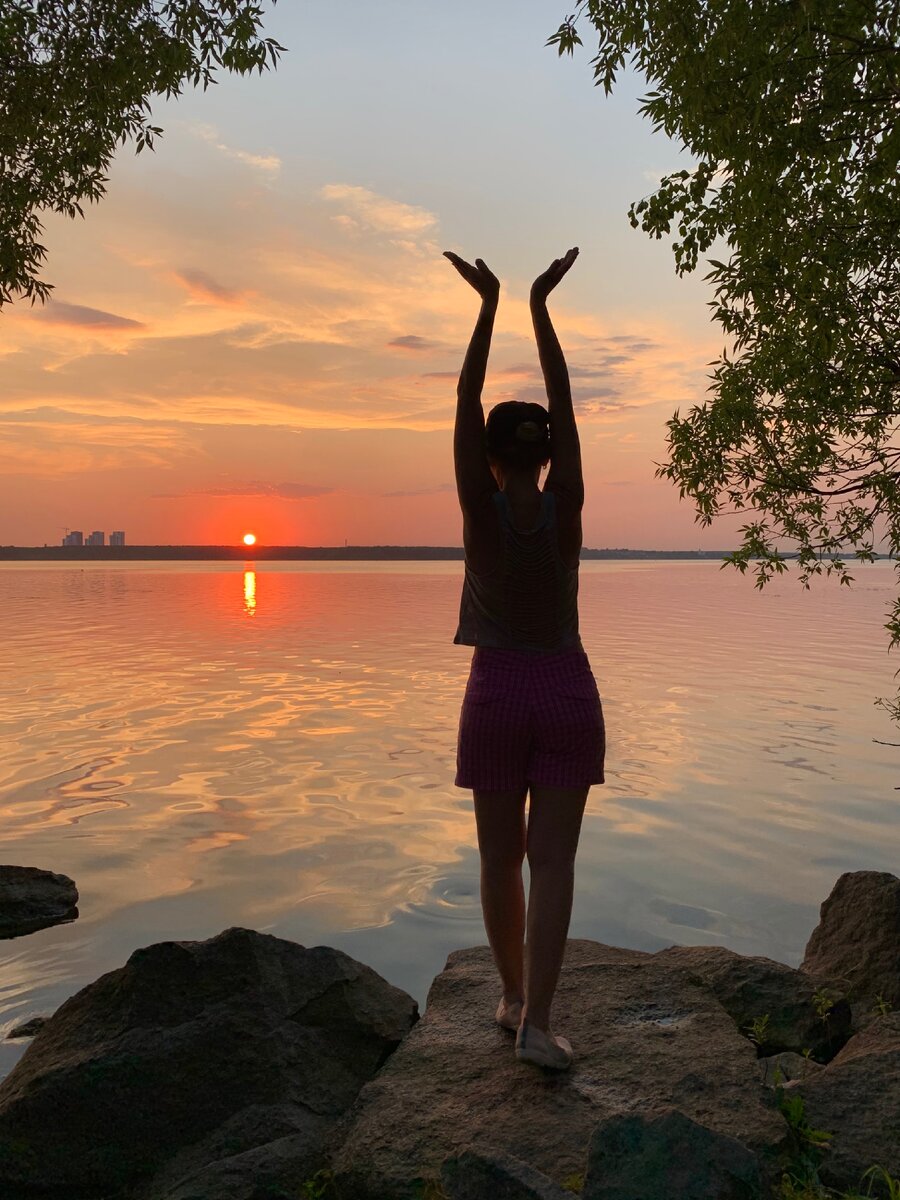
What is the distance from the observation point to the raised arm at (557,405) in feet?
13.5

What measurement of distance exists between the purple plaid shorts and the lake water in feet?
10.1

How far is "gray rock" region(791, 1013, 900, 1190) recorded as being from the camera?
371 cm

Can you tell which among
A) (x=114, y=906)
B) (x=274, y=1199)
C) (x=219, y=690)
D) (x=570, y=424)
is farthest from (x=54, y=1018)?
(x=219, y=690)

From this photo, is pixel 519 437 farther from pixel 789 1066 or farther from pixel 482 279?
pixel 789 1066

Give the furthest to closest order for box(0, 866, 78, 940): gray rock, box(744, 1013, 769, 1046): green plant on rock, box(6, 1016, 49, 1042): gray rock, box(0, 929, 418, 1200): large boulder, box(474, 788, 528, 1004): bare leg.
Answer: box(0, 866, 78, 940): gray rock → box(6, 1016, 49, 1042): gray rock → box(744, 1013, 769, 1046): green plant on rock → box(474, 788, 528, 1004): bare leg → box(0, 929, 418, 1200): large boulder

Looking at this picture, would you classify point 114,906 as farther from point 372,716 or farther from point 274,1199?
point 372,716

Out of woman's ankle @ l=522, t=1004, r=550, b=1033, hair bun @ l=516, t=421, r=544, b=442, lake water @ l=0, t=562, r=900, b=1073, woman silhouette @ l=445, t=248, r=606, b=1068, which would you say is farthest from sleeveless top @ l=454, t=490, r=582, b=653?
lake water @ l=0, t=562, r=900, b=1073

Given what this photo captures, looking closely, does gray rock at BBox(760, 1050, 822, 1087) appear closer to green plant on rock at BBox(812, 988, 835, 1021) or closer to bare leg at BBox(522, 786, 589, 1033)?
green plant on rock at BBox(812, 988, 835, 1021)

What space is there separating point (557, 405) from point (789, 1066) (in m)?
3.64

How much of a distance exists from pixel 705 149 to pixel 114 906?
8069 mm

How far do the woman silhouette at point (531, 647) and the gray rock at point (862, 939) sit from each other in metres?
3.11

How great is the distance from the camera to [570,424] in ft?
13.6

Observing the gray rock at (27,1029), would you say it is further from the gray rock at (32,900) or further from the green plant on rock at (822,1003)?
the green plant on rock at (822,1003)

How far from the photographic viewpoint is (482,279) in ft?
13.6
